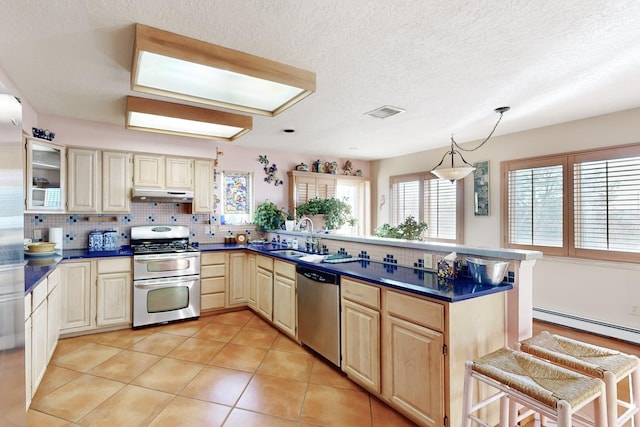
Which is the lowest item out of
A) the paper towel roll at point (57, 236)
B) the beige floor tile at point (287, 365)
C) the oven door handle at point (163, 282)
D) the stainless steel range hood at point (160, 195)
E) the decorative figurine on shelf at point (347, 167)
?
the beige floor tile at point (287, 365)

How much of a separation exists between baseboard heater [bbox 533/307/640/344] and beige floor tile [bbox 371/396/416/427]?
295cm

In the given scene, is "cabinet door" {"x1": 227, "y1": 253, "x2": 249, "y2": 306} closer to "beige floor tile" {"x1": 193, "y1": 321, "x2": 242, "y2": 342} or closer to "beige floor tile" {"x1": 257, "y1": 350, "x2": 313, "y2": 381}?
"beige floor tile" {"x1": 193, "y1": 321, "x2": 242, "y2": 342}

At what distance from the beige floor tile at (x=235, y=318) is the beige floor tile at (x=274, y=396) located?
1.37 m

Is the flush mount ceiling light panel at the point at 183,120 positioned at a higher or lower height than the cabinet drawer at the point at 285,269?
higher

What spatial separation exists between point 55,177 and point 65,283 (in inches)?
46.4

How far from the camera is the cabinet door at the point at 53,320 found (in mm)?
2654

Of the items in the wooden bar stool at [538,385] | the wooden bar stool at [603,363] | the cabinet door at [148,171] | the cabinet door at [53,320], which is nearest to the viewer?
the wooden bar stool at [538,385]

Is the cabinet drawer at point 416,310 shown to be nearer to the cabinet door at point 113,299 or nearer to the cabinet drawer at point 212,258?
the cabinet drawer at point 212,258

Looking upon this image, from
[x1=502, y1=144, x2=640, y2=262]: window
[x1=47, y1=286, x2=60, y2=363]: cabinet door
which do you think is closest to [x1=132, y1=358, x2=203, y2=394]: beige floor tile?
[x1=47, y1=286, x2=60, y2=363]: cabinet door

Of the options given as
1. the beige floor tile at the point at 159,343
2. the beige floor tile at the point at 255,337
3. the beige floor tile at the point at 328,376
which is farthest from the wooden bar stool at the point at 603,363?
the beige floor tile at the point at 159,343

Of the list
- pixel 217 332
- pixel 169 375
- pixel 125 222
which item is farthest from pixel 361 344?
pixel 125 222

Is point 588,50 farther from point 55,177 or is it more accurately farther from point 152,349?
point 55,177

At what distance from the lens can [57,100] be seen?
309cm


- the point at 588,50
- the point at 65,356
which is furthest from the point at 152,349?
the point at 588,50
